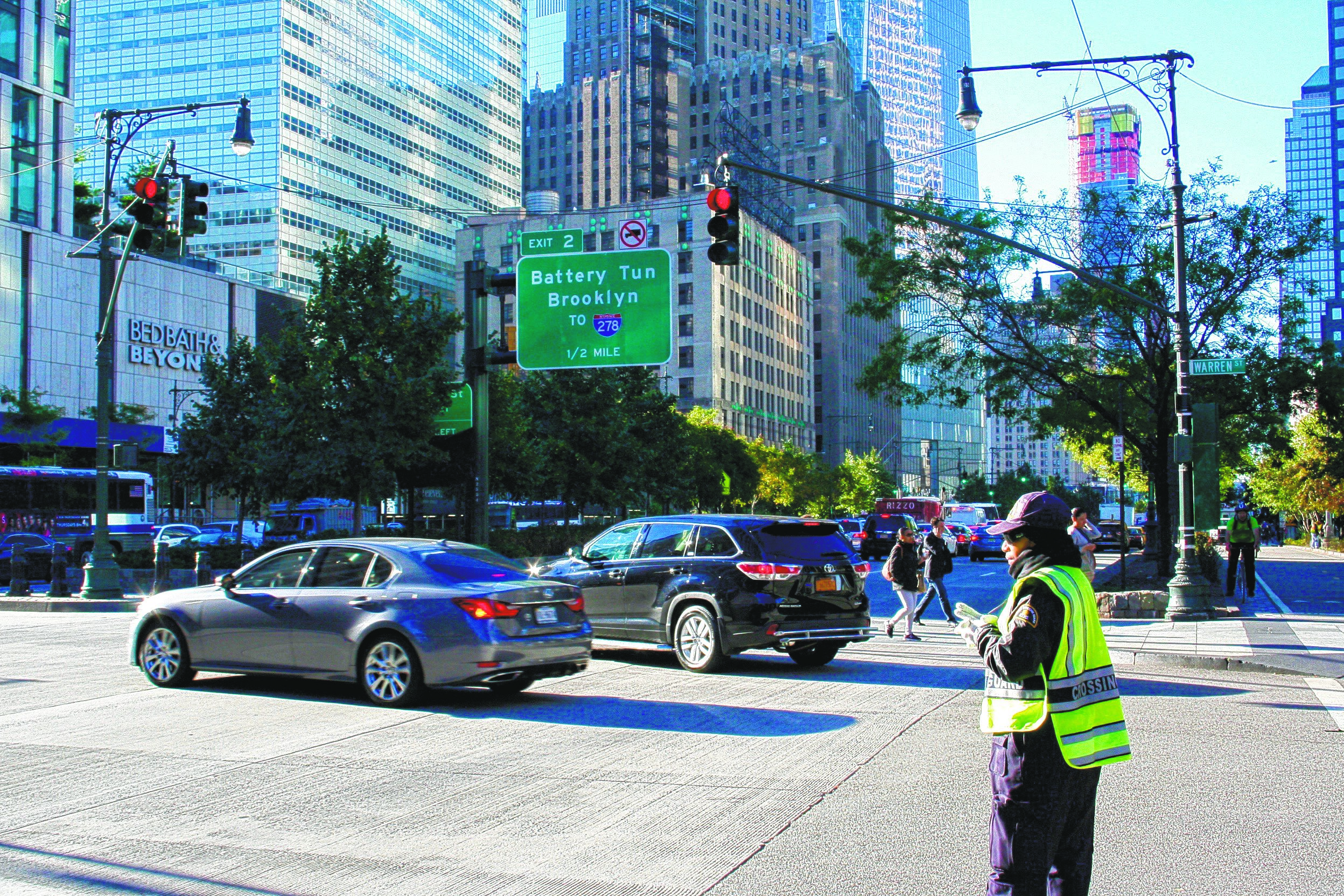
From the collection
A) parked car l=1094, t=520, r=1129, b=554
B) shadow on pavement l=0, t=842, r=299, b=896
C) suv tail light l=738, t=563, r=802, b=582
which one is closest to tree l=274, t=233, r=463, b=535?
suv tail light l=738, t=563, r=802, b=582

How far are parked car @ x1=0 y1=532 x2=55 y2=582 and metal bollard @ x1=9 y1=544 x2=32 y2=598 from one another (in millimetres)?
149

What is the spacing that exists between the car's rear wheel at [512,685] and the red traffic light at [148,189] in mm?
10136

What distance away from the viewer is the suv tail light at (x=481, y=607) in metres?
10.1

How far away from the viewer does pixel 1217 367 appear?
18688mm

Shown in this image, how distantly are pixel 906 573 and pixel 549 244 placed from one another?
8.66 meters

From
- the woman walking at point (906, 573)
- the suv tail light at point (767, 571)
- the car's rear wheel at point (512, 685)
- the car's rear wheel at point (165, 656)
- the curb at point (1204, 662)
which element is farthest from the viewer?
the woman walking at point (906, 573)

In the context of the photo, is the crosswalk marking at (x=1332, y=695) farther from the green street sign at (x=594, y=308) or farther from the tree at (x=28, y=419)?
the tree at (x=28, y=419)

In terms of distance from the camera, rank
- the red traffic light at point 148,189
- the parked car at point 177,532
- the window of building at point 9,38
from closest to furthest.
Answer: the red traffic light at point 148,189
the parked car at point 177,532
the window of building at point 9,38

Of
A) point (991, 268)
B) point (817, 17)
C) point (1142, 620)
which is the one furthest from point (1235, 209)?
point (817, 17)

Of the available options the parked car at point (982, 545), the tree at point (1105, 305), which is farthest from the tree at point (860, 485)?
the tree at point (1105, 305)

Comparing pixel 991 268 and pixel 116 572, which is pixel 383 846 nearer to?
pixel 116 572

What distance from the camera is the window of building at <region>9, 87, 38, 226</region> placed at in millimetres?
58000

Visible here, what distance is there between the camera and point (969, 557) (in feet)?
147

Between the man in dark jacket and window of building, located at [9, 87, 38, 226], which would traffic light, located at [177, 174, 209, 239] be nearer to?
the man in dark jacket
